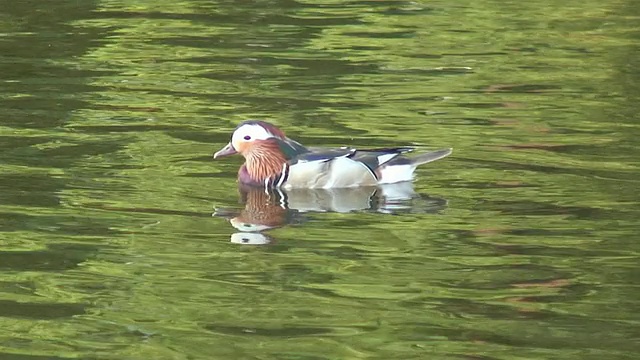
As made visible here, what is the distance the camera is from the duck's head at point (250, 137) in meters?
10.7

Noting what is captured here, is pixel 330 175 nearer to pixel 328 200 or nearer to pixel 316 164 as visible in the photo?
pixel 316 164

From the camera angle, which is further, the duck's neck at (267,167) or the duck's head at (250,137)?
the duck's head at (250,137)

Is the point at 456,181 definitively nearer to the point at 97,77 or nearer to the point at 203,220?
the point at 203,220

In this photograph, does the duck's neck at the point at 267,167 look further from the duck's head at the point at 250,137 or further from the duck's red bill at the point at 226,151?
the duck's red bill at the point at 226,151

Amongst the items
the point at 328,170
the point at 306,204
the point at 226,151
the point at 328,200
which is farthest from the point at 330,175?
the point at 226,151

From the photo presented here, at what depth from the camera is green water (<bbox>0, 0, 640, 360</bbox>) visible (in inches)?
293

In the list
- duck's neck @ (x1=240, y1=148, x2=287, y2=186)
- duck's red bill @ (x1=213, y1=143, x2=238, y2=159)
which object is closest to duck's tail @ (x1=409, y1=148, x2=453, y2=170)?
duck's neck @ (x1=240, y1=148, x2=287, y2=186)

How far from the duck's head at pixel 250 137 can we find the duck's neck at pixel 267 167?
9cm

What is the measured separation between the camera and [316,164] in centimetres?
1045

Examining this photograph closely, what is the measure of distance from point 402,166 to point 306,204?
0.79 meters

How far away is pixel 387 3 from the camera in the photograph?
66.4 ft

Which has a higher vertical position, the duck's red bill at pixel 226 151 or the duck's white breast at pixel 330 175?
the duck's red bill at pixel 226 151

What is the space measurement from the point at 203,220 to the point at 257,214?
455mm

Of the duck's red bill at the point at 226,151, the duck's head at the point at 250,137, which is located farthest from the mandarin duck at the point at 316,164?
the duck's red bill at the point at 226,151
